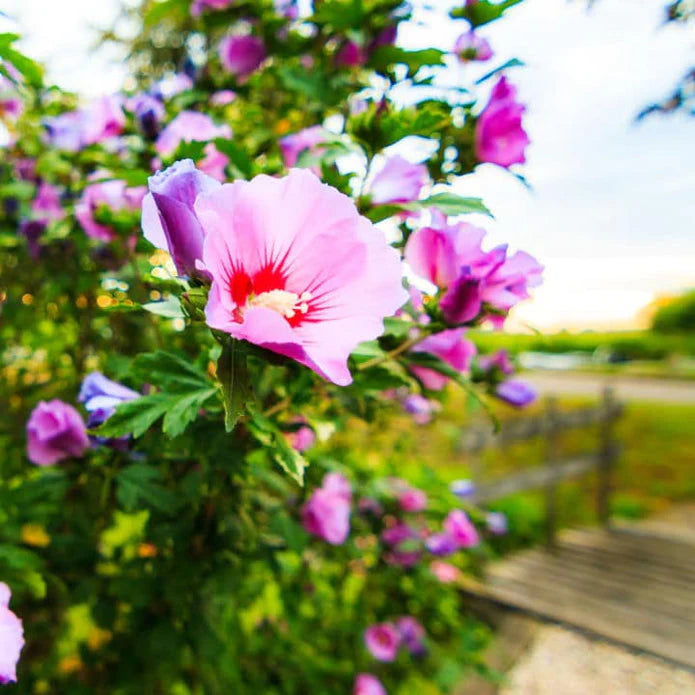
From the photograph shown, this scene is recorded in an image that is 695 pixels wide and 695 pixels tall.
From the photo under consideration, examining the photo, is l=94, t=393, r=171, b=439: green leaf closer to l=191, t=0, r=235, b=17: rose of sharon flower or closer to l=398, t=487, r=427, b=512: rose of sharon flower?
l=191, t=0, r=235, b=17: rose of sharon flower

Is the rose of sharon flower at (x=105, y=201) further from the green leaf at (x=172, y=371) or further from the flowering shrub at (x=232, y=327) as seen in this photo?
A: the green leaf at (x=172, y=371)

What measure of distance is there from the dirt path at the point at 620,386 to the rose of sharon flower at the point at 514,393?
8.33 metres

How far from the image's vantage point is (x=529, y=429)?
3959mm

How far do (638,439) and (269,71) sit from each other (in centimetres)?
721

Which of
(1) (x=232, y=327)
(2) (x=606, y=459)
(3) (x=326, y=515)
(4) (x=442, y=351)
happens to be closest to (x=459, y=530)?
(3) (x=326, y=515)

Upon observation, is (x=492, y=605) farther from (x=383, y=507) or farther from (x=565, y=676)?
(x=383, y=507)

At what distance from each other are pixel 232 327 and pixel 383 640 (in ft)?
6.27

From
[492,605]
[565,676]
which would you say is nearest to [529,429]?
[492,605]

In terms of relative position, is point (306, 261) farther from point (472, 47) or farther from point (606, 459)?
point (606, 459)

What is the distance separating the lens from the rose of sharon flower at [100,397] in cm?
66

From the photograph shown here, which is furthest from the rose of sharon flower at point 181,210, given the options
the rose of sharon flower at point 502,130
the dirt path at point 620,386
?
the dirt path at point 620,386

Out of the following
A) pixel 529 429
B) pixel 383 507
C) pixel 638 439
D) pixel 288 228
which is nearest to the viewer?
pixel 288 228

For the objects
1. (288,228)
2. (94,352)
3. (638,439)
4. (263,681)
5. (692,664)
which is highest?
(288,228)

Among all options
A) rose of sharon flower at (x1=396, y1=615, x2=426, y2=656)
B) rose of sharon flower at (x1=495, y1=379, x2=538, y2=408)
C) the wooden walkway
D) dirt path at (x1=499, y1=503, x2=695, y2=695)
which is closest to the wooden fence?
the wooden walkway
